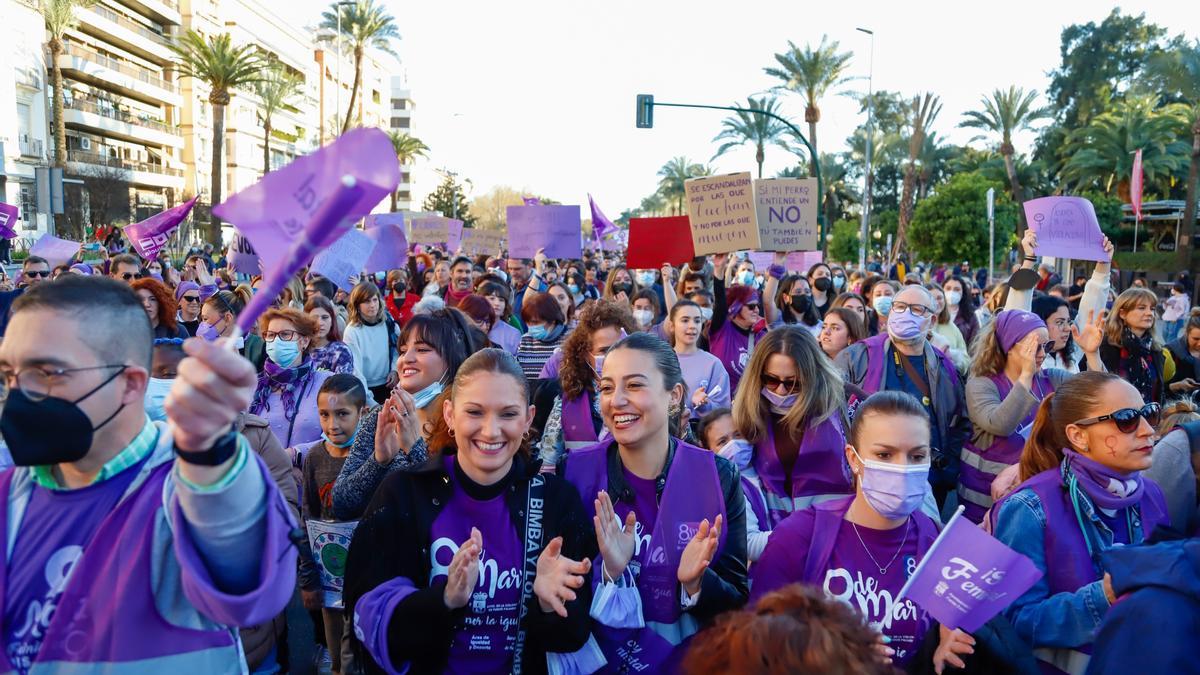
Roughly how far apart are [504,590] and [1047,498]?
1.85 metres

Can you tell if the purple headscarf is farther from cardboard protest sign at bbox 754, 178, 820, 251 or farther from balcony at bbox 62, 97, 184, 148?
balcony at bbox 62, 97, 184, 148

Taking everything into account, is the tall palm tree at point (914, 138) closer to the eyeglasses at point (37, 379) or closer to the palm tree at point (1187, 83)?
the palm tree at point (1187, 83)

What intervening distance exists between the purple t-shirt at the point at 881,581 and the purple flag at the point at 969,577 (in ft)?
1.17

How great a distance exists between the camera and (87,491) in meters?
1.84

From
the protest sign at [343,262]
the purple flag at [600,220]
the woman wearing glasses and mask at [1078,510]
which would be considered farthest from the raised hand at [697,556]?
the purple flag at [600,220]

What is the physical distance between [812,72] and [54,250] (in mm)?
30274

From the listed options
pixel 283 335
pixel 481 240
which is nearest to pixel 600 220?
pixel 481 240

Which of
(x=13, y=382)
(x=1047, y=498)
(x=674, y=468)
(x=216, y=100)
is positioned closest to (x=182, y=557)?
(x=13, y=382)

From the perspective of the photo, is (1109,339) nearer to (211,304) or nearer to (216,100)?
(211,304)

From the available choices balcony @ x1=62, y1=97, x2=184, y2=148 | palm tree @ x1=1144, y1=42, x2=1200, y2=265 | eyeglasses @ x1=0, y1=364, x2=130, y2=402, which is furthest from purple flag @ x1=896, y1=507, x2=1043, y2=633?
balcony @ x1=62, y1=97, x2=184, y2=148

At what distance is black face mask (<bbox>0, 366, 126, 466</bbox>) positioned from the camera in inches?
67.9

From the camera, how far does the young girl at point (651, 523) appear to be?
282cm

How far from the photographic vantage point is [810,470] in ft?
13.5

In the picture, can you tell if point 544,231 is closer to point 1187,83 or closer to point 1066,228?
point 1066,228
